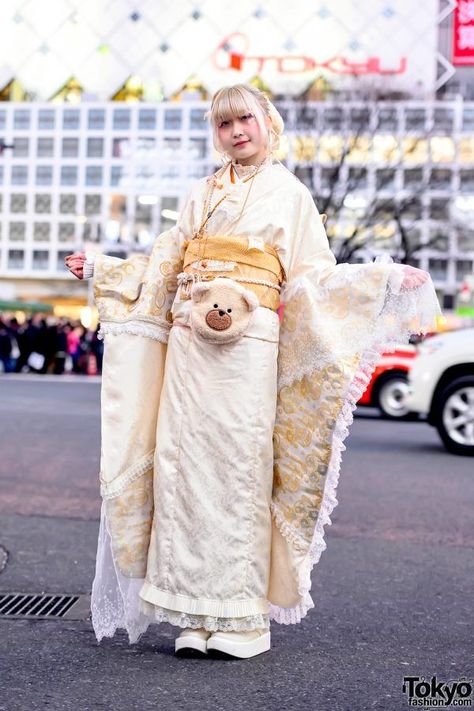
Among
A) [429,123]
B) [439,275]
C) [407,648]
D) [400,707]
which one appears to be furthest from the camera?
[439,275]

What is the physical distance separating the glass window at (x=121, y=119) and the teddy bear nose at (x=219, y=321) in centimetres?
6857

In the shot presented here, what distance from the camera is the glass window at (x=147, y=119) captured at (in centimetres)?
6838

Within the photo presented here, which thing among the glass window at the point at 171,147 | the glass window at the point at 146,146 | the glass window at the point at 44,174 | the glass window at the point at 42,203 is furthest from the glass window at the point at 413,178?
the glass window at the point at 44,174

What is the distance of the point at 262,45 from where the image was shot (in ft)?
235

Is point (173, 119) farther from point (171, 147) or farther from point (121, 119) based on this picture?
point (121, 119)

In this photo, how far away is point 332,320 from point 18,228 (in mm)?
69888

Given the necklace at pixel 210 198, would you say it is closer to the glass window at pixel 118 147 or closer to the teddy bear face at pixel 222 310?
the teddy bear face at pixel 222 310

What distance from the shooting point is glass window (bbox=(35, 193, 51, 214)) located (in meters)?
69.7

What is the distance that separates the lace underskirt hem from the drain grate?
0.53 meters

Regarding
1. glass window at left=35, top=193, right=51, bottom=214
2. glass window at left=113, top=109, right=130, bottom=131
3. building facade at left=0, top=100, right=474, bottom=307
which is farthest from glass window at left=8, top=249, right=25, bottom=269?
glass window at left=113, top=109, right=130, bottom=131

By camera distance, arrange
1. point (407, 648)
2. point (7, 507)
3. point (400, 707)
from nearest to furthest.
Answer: point (400, 707) → point (407, 648) → point (7, 507)

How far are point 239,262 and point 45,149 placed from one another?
70.5m

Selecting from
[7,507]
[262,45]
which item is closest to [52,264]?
[262,45]

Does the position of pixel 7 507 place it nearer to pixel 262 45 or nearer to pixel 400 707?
pixel 400 707
